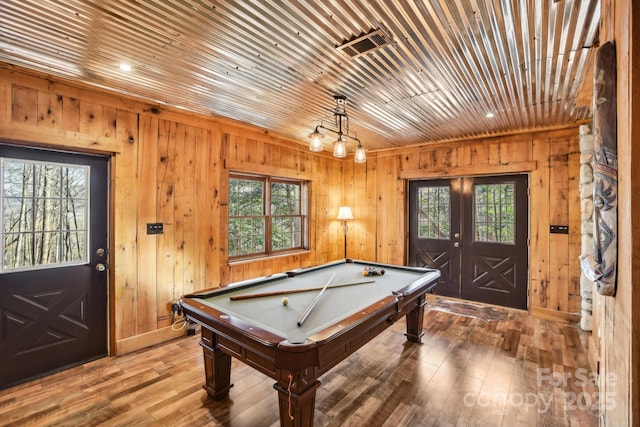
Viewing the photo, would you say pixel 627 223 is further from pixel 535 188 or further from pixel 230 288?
pixel 535 188

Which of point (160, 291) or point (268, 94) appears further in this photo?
point (160, 291)

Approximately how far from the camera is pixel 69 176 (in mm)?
2746

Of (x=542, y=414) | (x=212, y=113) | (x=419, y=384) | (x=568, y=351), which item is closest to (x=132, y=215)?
(x=212, y=113)

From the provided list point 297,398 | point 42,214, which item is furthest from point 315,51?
point 42,214

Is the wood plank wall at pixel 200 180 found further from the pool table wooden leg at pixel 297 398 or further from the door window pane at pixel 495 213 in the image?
the pool table wooden leg at pixel 297 398

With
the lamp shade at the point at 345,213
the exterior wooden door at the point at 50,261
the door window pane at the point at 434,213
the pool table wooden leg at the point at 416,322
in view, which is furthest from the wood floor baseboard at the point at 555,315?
the exterior wooden door at the point at 50,261

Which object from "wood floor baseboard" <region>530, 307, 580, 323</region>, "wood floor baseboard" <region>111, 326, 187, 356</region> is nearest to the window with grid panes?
"wood floor baseboard" <region>111, 326, 187, 356</region>

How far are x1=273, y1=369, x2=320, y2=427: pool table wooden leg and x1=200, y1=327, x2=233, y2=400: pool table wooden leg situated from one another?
0.76m

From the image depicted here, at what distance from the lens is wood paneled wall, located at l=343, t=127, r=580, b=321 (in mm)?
3838

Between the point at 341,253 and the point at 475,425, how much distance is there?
401 centimetres

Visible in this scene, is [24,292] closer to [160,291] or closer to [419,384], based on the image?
[160,291]

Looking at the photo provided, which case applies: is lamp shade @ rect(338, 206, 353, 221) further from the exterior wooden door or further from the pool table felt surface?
the exterior wooden door

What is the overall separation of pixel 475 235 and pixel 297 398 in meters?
4.08

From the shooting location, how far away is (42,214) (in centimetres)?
261
